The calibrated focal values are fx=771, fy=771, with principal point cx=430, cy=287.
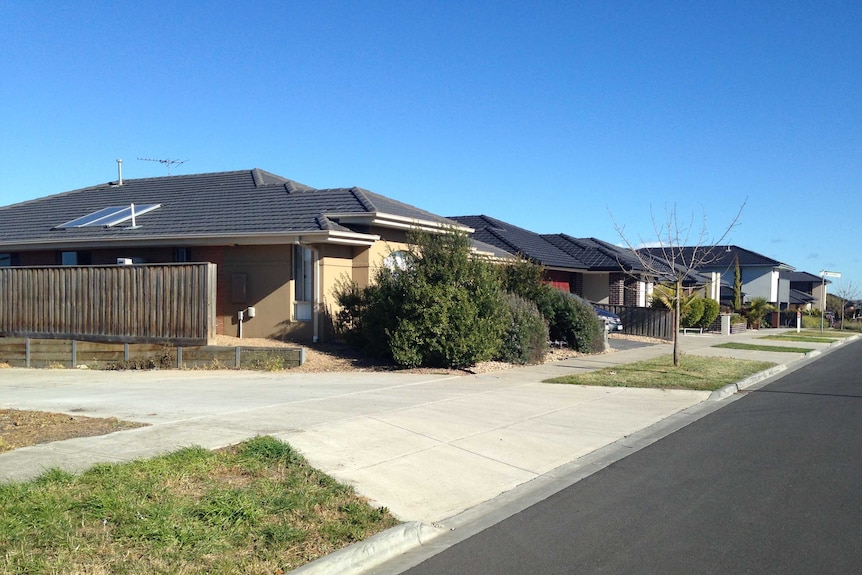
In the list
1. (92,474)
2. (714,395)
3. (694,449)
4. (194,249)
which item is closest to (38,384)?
(194,249)

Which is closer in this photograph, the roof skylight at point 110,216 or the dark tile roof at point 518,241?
the roof skylight at point 110,216

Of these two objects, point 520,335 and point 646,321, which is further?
point 646,321

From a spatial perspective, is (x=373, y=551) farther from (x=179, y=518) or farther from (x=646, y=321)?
(x=646, y=321)

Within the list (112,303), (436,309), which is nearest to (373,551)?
Answer: (436,309)

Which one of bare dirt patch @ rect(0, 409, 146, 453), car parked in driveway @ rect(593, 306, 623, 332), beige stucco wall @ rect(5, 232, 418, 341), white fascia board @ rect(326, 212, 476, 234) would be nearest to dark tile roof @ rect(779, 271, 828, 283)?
car parked in driveway @ rect(593, 306, 623, 332)

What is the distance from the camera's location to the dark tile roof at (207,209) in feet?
67.1

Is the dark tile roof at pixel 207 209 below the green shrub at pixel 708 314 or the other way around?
the other way around

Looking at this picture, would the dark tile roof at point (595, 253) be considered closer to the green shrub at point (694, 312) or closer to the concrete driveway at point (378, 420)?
the green shrub at point (694, 312)

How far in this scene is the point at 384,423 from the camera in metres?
10.7

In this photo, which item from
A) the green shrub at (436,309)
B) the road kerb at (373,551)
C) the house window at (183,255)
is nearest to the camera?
the road kerb at (373,551)

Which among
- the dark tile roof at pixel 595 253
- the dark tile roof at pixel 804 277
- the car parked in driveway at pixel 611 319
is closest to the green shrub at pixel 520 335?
the car parked in driveway at pixel 611 319

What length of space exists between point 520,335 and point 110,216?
13.4 meters

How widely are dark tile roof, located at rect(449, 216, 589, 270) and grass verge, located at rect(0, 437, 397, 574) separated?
88.1 ft

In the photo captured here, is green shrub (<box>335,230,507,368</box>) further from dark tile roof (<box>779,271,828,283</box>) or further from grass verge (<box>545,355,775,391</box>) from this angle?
dark tile roof (<box>779,271,828,283</box>)
